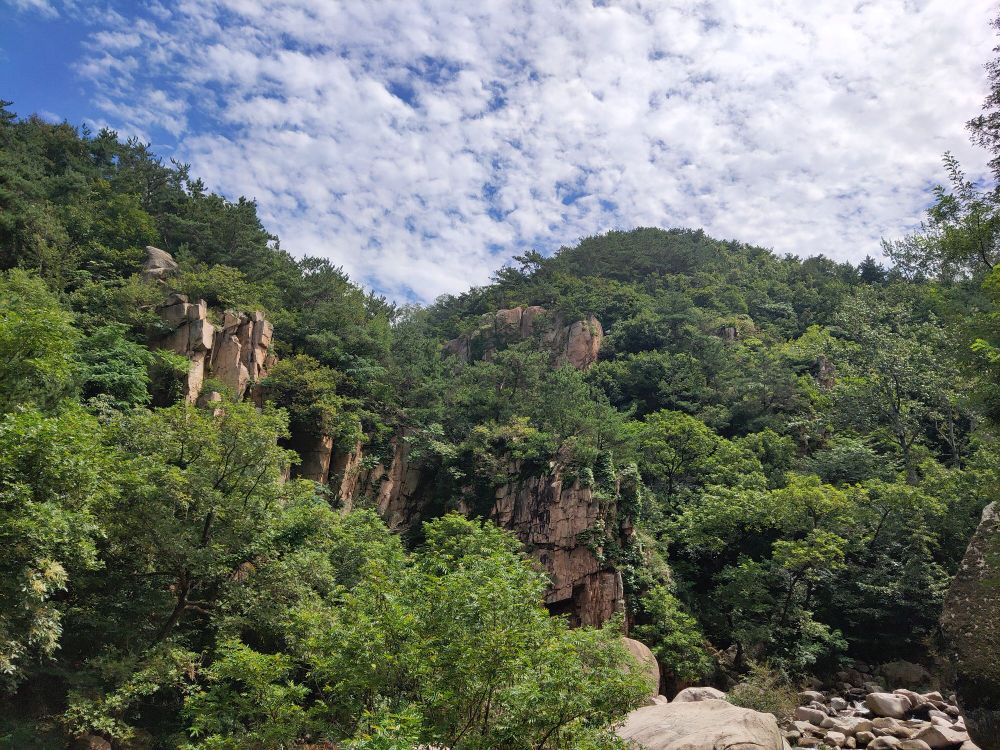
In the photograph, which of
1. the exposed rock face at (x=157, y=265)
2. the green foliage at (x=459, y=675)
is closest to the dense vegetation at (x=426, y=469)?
the green foliage at (x=459, y=675)

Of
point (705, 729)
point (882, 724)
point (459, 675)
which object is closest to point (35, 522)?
point (459, 675)

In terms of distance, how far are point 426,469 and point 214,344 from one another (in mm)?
11262

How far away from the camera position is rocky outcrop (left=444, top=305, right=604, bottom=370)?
4147 cm

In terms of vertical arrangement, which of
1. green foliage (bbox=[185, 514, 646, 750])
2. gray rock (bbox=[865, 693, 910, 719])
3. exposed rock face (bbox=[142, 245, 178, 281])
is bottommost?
gray rock (bbox=[865, 693, 910, 719])

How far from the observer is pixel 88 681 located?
11.0 m

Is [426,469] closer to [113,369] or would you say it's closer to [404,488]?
[404,488]

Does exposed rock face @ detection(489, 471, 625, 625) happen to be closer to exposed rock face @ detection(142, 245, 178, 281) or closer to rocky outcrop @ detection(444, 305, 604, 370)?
rocky outcrop @ detection(444, 305, 604, 370)

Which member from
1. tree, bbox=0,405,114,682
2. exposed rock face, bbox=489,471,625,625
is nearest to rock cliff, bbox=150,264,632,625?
exposed rock face, bbox=489,471,625,625

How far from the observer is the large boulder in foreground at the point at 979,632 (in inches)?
371

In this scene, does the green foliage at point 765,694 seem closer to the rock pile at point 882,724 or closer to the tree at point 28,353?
the rock pile at point 882,724

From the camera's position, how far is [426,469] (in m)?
27.8

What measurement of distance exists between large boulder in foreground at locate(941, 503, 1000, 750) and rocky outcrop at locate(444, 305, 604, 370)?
30.0 m

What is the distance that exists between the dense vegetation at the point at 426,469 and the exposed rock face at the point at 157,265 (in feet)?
2.58

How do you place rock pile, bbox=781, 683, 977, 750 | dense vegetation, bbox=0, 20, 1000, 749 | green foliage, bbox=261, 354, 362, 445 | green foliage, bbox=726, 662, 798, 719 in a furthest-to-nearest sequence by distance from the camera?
1. green foliage, bbox=261, 354, 362, 445
2. green foliage, bbox=726, 662, 798, 719
3. rock pile, bbox=781, 683, 977, 750
4. dense vegetation, bbox=0, 20, 1000, 749
